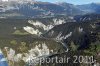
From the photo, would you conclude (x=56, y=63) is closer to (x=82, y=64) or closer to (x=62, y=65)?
(x=62, y=65)

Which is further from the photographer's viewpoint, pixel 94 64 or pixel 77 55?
pixel 77 55

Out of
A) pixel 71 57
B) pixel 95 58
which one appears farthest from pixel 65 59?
pixel 95 58

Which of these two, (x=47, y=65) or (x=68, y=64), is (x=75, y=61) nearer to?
(x=68, y=64)

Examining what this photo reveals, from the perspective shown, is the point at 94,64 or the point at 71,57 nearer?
the point at 94,64

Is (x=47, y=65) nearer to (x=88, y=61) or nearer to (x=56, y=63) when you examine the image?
(x=56, y=63)

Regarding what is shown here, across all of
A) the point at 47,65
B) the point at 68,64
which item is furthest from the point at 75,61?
the point at 47,65

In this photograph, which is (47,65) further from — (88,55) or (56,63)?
(88,55)

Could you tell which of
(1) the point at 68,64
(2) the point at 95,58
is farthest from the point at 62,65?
(2) the point at 95,58

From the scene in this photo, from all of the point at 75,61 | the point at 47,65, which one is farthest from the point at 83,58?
the point at 47,65
